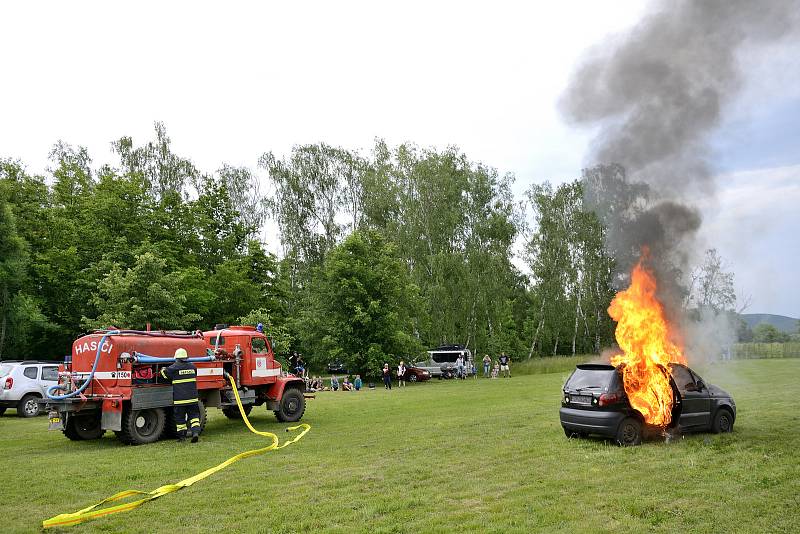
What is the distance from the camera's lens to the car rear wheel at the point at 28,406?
64.5 ft

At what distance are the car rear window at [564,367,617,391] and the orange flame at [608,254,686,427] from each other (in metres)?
0.29

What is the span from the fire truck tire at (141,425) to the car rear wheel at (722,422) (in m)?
12.7

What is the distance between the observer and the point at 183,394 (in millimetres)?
13273

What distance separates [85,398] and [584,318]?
44.8 metres

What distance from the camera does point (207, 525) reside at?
6.92 meters

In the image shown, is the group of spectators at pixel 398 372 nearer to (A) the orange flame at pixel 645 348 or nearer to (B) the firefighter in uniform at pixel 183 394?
(B) the firefighter in uniform at pixel 183 394

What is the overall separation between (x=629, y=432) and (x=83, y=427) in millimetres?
12976

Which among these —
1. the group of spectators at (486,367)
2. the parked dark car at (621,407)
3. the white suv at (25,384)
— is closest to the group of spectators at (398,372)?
the group of spectators at (486,367)

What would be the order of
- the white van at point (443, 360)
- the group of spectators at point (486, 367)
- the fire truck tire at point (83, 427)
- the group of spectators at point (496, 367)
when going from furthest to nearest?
the white van at point (443, 360)
the group of spectators at point (486, 367)
the group of spectators at point (496, 367)
the fire truck tire at point (83, 427)

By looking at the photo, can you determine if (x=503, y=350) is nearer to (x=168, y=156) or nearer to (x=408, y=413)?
(x=408, y=413)

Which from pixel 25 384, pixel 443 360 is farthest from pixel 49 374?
pixel 443 360

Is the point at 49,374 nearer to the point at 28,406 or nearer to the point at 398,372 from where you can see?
the point at 28,406

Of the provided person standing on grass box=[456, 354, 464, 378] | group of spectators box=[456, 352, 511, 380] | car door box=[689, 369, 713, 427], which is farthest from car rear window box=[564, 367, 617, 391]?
person standing on grass box=[456, 354, 464, 378]

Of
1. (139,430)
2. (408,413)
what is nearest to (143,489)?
(139,430)
